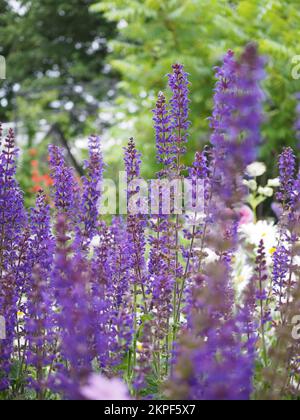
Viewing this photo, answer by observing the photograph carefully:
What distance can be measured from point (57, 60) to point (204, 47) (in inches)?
375

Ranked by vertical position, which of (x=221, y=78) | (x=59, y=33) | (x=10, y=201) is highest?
(x=59, y=33)

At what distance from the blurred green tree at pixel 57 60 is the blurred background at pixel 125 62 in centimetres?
3

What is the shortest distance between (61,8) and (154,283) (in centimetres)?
1525

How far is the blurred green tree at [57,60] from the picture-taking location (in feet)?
53.5

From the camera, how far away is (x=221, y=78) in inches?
78.1

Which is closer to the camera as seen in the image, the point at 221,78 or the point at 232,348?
the point at 232,348

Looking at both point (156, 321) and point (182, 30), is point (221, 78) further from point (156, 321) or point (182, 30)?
point (182, 30)

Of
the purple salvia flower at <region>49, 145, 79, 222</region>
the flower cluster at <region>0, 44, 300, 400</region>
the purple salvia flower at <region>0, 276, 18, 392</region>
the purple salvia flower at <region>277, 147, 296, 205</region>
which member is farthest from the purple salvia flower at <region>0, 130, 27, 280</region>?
the purple salvia flower at <region>277, 147, 296, 205</region>

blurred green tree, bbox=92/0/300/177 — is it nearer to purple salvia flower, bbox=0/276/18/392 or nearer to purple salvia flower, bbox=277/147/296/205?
purple salvia flower, bbox=277/147/296/205

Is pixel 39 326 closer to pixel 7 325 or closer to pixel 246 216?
pixel 7 325

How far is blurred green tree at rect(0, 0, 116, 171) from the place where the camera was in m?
16.3

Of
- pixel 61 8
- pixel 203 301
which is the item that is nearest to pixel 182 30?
pixel 61 8

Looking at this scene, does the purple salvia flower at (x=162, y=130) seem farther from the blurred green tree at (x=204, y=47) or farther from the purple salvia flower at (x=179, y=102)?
the blurred green tree at (x=204, y=47)

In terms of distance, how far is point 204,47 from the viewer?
30.6ft
